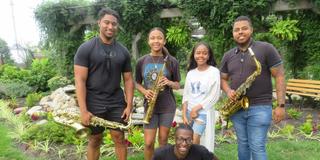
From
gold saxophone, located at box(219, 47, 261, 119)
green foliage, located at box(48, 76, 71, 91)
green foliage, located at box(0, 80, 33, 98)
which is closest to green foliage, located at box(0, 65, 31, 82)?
green foliage, located at box(0, 80, 33, 98)

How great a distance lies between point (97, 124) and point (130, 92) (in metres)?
0.56

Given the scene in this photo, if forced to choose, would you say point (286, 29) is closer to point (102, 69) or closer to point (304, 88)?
point (304, 88)

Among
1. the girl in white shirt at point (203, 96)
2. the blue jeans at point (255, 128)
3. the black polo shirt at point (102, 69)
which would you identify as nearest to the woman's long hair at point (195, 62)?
the girl in white shirt at point (203, 96)

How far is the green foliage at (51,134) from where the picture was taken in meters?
6.42

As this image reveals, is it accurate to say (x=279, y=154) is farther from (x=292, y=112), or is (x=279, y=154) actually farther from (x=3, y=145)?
→ (x=3, y=145)

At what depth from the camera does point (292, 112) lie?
7.93m

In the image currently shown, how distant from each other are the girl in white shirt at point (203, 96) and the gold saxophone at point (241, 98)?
176mm

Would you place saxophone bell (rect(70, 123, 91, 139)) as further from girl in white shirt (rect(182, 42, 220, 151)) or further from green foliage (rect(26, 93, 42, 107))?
green foliage (rect(26, 93, 42, 107))

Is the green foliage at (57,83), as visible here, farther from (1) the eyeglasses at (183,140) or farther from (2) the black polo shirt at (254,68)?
(1) the eyeglasses at (183,140)

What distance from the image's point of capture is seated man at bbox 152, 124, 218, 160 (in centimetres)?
357

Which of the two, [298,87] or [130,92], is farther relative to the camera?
[298,87]

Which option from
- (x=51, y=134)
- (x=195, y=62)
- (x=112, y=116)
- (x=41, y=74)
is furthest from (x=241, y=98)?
(x=41, y=74)

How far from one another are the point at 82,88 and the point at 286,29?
6.45 m

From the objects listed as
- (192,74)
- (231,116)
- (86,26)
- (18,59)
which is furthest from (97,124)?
(18,59)
